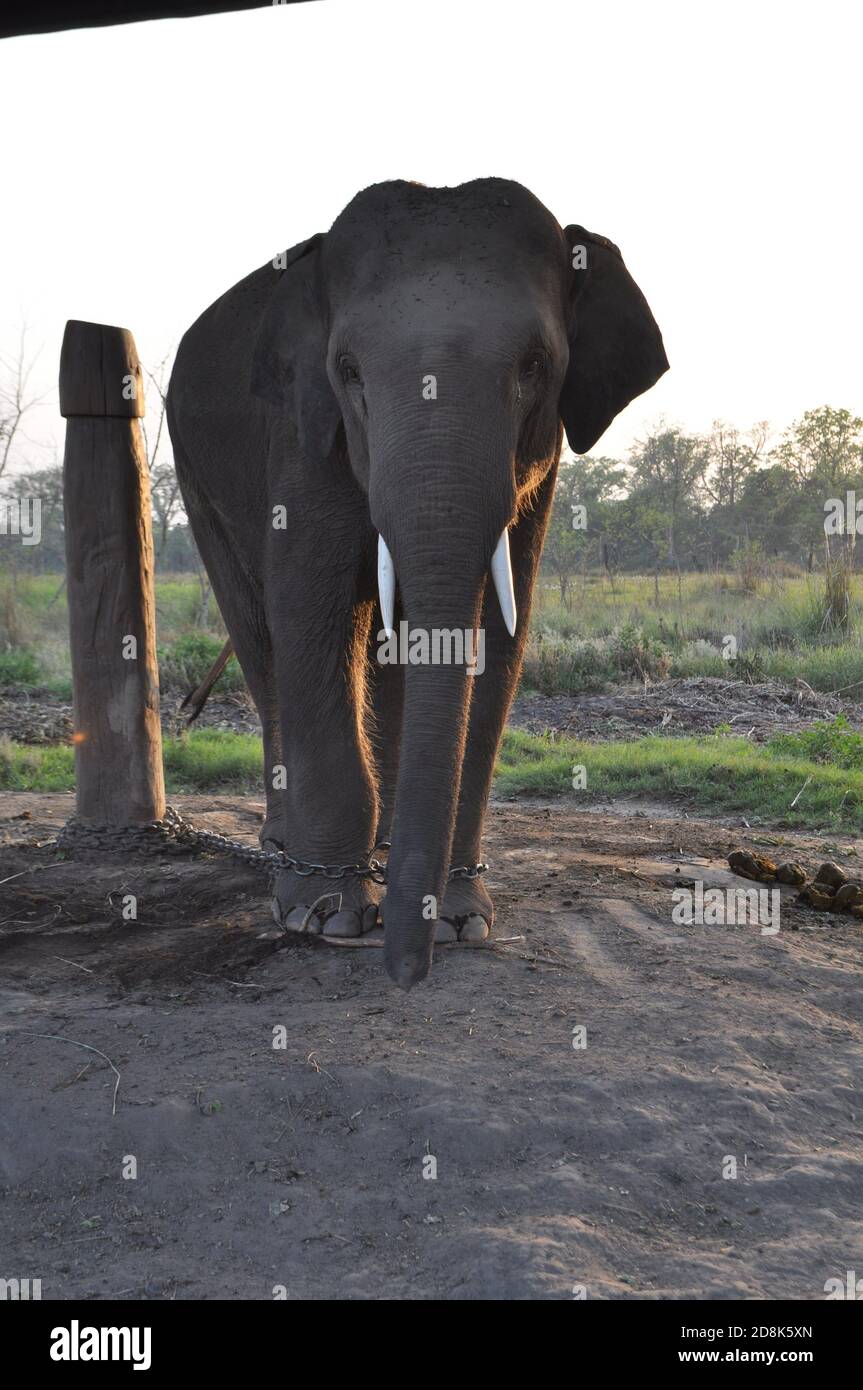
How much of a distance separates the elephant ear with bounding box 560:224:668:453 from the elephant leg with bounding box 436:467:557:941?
32 cm

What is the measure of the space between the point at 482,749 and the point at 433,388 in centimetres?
165

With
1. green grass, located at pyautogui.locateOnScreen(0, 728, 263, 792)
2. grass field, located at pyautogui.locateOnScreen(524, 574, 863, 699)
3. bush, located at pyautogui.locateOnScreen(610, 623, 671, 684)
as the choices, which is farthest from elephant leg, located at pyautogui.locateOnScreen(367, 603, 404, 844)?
bush, located at pyautogui.locateOnScreen(610, 623, 671, 684)

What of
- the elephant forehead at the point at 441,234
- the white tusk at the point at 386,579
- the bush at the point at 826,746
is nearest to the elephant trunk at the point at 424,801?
the white tusk at the point at 386,579

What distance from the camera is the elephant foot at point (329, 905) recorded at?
17.0 ft

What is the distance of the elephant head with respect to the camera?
13.7 feet

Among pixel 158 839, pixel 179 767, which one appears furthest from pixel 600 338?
pixel 179 767

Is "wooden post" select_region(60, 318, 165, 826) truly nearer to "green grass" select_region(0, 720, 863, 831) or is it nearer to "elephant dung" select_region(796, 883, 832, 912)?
"green grass" select_region(0, 720, 863, 831)

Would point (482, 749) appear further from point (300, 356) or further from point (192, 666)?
point (192, 666)

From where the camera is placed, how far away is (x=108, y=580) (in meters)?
6.56

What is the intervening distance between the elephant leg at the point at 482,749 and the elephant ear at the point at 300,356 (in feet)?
3.15

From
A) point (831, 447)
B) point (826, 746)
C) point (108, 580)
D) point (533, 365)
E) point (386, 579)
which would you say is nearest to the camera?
point (386, 579)

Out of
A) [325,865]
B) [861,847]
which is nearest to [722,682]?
[861,847]
